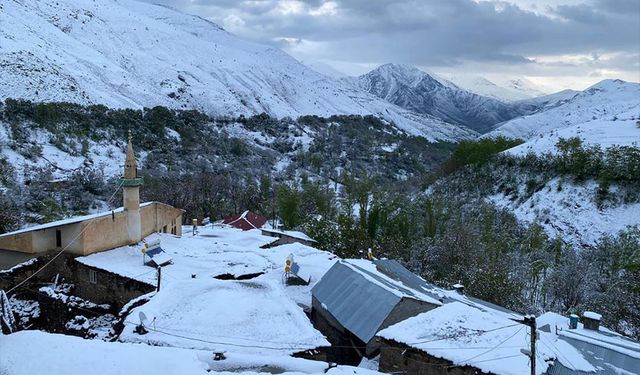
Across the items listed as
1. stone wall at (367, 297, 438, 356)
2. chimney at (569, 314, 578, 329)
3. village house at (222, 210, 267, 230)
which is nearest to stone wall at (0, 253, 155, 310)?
stone wall at (367, 297, 438, 356)

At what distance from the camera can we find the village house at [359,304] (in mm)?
15586

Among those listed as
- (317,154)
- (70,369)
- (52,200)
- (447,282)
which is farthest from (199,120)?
(70,369)

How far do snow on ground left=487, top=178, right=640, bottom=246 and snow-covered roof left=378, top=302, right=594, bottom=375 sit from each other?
30971mm

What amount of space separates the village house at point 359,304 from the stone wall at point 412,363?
1.59 meters

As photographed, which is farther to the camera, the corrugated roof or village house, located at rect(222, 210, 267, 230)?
village house, located at rect(222, 210, 267, 230)

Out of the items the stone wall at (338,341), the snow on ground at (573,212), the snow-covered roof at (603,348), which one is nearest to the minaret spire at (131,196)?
the stone wall at (338,341)

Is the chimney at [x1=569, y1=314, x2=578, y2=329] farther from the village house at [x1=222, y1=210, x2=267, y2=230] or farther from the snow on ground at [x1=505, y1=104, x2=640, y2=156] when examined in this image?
the snow on ground at [x1=505, y1=104, x2=640, y2=156]

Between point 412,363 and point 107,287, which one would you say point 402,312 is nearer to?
point 412,363

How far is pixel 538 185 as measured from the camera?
49.4 metres

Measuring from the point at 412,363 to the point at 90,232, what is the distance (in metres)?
14.4

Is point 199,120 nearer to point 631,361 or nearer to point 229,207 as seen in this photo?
point 229,207

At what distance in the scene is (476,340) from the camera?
42.4 feet

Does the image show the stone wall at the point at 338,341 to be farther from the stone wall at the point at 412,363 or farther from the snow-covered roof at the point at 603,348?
the snow-covered roof at the point at 603,348

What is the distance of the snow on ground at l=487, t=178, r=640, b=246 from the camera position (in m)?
41.5
